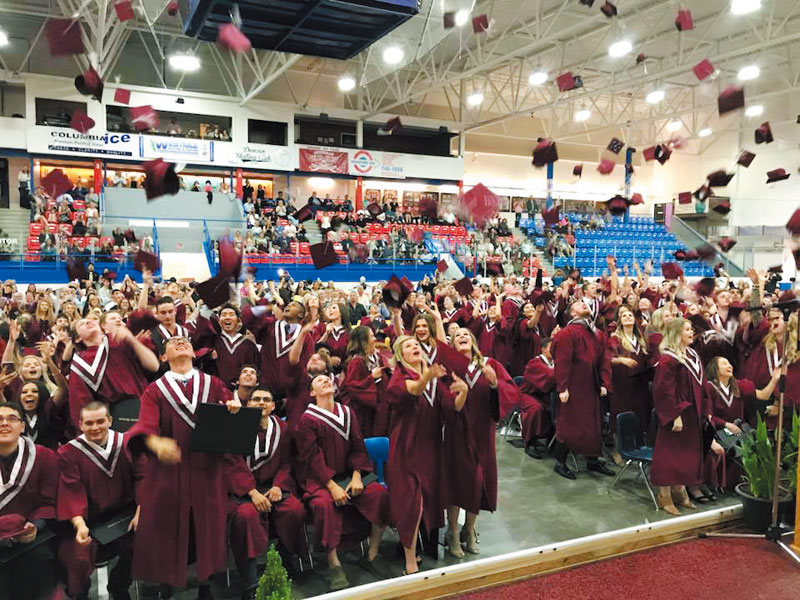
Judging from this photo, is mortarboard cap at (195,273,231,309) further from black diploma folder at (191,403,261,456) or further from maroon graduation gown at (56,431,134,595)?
black diploma folder at (191,403,261,456)

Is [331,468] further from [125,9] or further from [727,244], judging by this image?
[727,244]

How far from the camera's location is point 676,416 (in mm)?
5176

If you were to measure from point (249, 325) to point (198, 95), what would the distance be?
66.7 feet

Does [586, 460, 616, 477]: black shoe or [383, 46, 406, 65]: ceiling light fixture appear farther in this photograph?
[586, 460, 616, 477]: black shoe

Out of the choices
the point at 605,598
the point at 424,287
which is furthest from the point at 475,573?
the point at 424,287

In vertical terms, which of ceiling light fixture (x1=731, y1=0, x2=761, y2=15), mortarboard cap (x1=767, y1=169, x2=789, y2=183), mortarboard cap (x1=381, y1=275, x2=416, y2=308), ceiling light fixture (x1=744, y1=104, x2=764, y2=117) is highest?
ceiling light fixture (x1=744, y1=104, x2=764, y2=117)

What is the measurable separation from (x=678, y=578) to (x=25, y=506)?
13.0 ft

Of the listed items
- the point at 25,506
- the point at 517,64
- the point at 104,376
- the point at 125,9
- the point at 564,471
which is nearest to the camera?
the point at 25,506

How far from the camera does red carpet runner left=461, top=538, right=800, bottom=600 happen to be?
152 inches

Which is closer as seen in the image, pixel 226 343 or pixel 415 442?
pixel 415 442

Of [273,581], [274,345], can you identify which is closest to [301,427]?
[273,581]

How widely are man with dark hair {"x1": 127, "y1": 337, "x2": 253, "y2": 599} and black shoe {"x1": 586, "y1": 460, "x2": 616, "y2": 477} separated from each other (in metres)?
4.03

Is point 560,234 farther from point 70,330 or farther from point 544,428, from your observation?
point 70,330

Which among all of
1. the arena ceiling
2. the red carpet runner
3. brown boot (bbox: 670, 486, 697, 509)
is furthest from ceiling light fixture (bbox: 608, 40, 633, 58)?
the red carpet runner
